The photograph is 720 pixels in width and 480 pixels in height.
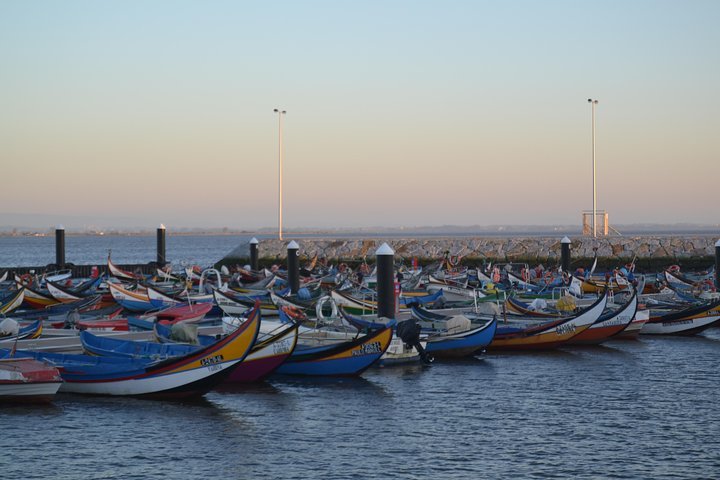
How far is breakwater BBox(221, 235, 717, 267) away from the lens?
58.7 m

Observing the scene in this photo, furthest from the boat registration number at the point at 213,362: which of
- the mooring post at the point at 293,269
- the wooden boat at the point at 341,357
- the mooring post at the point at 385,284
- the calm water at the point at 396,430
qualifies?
the mooring post at the point at 293,269

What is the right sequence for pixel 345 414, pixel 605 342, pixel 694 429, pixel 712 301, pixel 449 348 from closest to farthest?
pixel 694 429, pixel 345 414, pixel 449 348, pixel 605 342, pixel 712 301

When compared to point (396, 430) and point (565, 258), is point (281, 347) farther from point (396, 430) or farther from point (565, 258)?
point (565, 258)

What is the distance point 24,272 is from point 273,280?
651 inches

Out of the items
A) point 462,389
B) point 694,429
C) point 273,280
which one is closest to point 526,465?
point 694,429

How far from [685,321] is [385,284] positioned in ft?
35.9

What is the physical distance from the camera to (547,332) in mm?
27203

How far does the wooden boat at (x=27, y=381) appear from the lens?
18.4 m

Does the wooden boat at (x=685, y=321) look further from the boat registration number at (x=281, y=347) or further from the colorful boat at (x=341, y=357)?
the boat registration number at (x=281, y=347)

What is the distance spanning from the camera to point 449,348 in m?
25.4

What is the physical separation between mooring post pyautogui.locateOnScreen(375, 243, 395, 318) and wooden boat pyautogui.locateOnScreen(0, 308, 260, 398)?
7806 mm

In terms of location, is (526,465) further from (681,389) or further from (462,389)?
(681,389)

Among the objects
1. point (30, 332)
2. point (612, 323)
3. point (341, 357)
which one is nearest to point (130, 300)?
point (30, 332)

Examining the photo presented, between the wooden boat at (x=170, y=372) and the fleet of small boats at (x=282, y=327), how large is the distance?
21 mm
